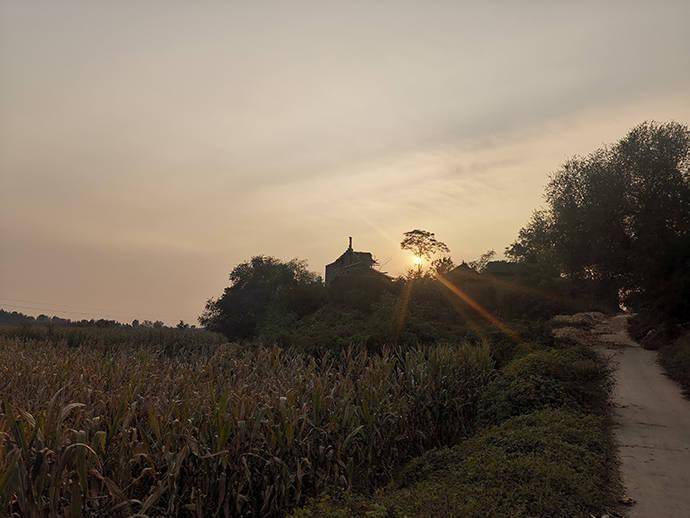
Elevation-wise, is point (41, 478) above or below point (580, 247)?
below

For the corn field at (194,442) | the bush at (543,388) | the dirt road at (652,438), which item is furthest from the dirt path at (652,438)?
the corn field at (194,442)

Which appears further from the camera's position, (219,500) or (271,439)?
(271,439)

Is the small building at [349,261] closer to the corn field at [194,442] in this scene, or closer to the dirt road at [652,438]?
the dirt road at [652,438]

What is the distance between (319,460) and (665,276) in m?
24.2

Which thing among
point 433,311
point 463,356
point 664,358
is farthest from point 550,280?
point 463,356

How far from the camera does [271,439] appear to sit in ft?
24.0

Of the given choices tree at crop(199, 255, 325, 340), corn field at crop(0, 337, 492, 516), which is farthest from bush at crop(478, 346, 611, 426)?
tree at crop(199, 255, 325, 340)

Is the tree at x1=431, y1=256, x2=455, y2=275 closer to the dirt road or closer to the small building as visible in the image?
the small building

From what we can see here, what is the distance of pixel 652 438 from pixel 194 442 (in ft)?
33.5

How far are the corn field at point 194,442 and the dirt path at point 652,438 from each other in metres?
3.93

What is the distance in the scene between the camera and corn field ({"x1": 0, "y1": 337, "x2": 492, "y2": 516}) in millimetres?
5102

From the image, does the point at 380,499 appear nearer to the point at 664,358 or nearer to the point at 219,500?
the point at 219,500

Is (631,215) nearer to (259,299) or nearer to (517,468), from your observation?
(517,468)

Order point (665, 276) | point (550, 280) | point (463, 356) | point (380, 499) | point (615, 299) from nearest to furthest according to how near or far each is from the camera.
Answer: point (380, 499), point (463, 356), point (665, 276), point (615, 299), point (550, 280)
